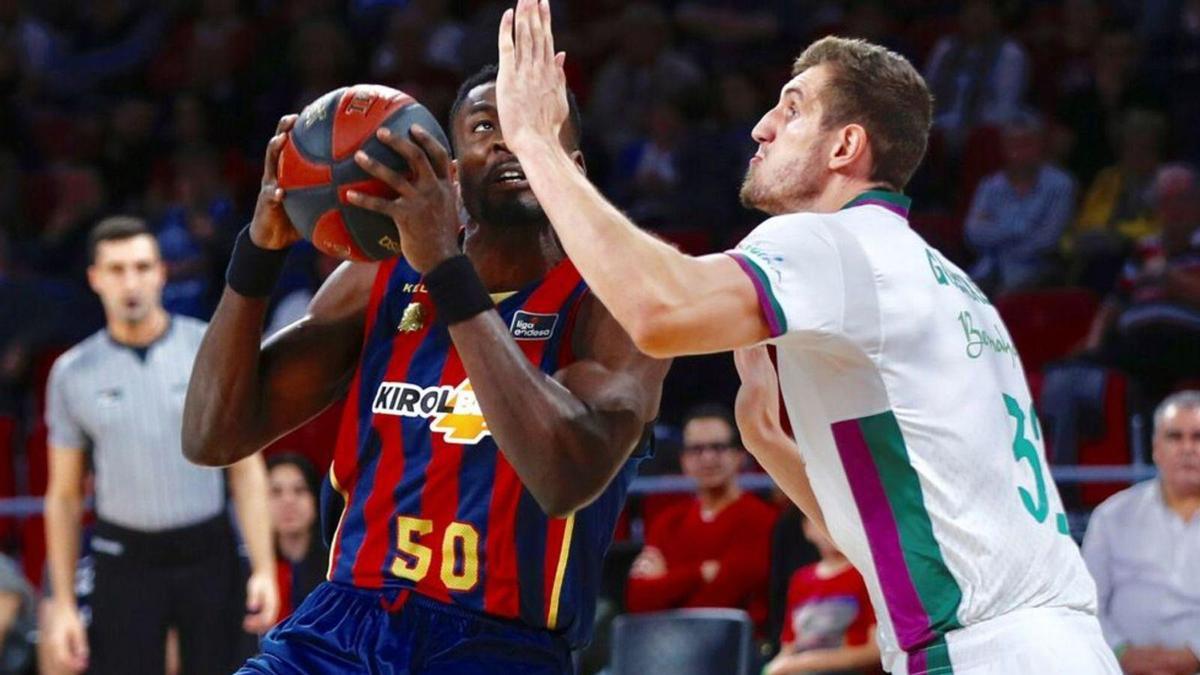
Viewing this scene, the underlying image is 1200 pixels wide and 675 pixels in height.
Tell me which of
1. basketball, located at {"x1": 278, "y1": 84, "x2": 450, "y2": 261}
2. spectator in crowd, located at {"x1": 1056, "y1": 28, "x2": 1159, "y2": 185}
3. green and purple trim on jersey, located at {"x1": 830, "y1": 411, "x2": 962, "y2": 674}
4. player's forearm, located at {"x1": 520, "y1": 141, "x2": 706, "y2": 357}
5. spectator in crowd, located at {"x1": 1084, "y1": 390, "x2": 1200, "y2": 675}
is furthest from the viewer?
spectator in crowd, located at {"x1": 1056, "y1": 28, "x2": 1159, "y2": 185}

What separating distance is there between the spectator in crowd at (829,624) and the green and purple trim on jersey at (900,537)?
3.67 m

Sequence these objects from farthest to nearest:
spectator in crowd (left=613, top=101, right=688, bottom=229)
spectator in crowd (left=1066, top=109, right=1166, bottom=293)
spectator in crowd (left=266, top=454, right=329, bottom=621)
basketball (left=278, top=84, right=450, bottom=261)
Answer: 1. spectator in crowd (left=613, top=101, right=688, bottom=229)
2. spectator in crowd (left=1066, top=109, right=1166, bottom=293)
3. spectator in crowd (left=266, top=454, right=329, bottom=621)
4. basketball (left=278, top=84, right=450, bottom=261)

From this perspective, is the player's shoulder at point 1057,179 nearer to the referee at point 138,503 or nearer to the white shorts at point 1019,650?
the referee at point 138,503

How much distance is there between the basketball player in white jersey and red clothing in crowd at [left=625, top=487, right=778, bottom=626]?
4355 millimetres

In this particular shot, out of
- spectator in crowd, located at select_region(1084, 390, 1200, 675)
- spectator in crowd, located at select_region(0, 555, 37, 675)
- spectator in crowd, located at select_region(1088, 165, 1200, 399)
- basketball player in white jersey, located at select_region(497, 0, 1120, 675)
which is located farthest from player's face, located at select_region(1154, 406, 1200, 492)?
spectator in crowd, located at select_region(0, 555, 37, 675)

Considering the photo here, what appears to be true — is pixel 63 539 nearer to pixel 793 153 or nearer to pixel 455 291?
pixel 455 291

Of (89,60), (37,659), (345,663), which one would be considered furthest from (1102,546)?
(89,60)

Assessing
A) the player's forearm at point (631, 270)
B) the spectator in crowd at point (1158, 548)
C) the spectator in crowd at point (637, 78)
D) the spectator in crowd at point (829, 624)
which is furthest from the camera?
the spectator in crowd at point (637, 78)

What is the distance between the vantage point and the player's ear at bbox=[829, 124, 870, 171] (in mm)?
3230

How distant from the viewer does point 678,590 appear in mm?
7527

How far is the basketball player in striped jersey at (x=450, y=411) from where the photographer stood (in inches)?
128

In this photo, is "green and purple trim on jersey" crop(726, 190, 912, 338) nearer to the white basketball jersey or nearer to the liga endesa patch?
the white basketball jersey

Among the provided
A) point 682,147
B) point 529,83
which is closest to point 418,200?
point 529,83

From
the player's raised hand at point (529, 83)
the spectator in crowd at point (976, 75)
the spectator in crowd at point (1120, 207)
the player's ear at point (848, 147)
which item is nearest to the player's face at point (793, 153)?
the player's ear at point (848, 147)
